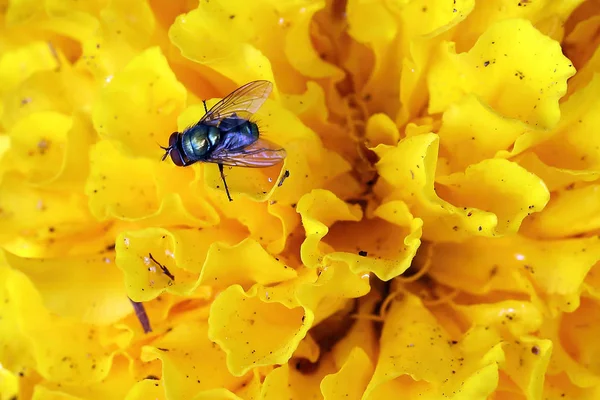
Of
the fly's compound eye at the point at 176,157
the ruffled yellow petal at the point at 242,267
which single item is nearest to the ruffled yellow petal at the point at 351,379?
the ruffled yellow petal at the point at 242,267

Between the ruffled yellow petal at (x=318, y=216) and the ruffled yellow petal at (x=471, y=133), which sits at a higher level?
the ruffled yellow petal at (x=471, y=133)

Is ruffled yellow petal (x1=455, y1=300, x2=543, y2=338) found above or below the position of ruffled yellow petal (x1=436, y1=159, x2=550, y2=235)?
below

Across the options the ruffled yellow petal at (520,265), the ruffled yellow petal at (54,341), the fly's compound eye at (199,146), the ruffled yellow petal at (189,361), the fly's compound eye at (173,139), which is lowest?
the ruffled yellow petal at (54,341)

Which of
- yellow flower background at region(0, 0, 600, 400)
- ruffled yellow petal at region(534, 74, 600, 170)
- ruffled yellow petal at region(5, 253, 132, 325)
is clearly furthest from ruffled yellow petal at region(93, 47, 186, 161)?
ruffled yellow petal at region(534, 74, 600, 170)

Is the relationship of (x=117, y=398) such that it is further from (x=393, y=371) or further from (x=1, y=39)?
(x=1, y=39)

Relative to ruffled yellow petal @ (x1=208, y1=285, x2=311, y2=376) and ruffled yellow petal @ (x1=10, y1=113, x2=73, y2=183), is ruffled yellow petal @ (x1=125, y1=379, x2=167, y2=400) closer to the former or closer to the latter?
ruffled yellow petal @ (x1=208, y1=285, x2=311, y2=376)

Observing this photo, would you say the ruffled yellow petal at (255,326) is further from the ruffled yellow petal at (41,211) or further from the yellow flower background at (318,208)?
the ruffled yellow petal at (41,211)

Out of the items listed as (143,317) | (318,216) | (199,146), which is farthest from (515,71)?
(143,317)

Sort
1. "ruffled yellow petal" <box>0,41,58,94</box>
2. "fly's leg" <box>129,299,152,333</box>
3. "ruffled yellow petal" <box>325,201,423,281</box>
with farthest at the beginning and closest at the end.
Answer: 1. "ruffled yellow petal" <box>0,41,58,94</box>
2. "fly's leg" <box>129,299,152,333</box>
3. "ruffled yellow petal" <box>325,201,423,281</box>
